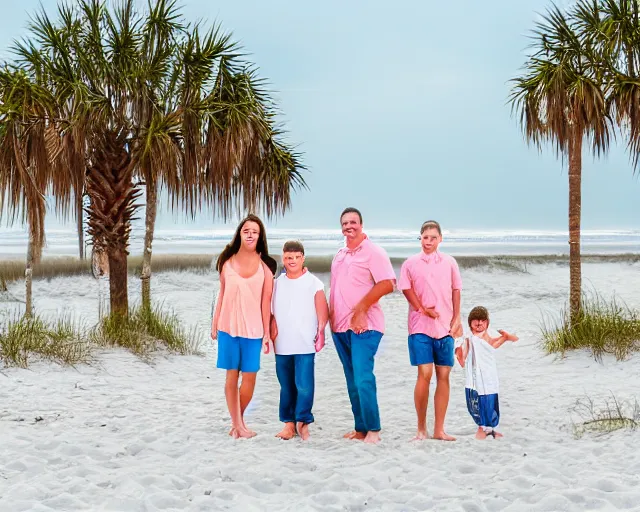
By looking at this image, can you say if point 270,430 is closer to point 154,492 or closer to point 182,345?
point 154,492

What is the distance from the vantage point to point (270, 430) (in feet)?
20.5

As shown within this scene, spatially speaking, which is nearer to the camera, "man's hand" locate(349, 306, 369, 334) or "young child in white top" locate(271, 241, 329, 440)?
"man's hand" locate(349, 306, 369, 334)

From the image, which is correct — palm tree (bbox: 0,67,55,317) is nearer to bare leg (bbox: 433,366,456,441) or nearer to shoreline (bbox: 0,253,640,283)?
bare leg (bbox: 433,366,456,441)

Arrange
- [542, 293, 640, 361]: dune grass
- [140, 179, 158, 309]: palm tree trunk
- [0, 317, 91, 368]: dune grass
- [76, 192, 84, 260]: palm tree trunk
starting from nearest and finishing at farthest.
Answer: [0, 317, 91, 368]: dune grass → [542, 293, 640, 361]: dune grass → [76, 192, 84, 260]: palm tree trunk → [140, 179, 158, 309]: palm tree trunk

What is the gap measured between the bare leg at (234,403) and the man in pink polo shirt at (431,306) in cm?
159

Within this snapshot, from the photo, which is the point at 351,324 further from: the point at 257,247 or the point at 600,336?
the point at 600,336

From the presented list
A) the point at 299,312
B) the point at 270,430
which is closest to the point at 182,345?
the point at 270,430

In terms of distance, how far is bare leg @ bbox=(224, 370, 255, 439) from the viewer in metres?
5.80

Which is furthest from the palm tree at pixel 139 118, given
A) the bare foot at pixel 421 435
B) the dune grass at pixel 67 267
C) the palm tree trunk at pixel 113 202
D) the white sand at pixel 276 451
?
the dune grass at pixel 67 267

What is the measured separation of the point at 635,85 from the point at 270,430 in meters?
9.01

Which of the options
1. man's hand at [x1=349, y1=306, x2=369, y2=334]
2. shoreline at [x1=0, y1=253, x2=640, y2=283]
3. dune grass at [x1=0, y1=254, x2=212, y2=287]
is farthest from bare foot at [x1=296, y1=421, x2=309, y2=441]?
shoreline at [x1=0, y1=253, x2=640, y2=283]

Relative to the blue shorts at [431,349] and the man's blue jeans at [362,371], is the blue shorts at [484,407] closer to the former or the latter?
the blue shorts at [431,349]

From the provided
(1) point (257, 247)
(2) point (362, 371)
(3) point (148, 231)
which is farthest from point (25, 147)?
(2) point (362, 371)

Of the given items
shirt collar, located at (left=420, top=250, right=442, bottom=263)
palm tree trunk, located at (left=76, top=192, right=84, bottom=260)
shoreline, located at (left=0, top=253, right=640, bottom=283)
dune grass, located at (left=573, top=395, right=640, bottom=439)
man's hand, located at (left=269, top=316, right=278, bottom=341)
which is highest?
palm tree trunk, located at (left=76, top=192, right=84, bottom=260)
